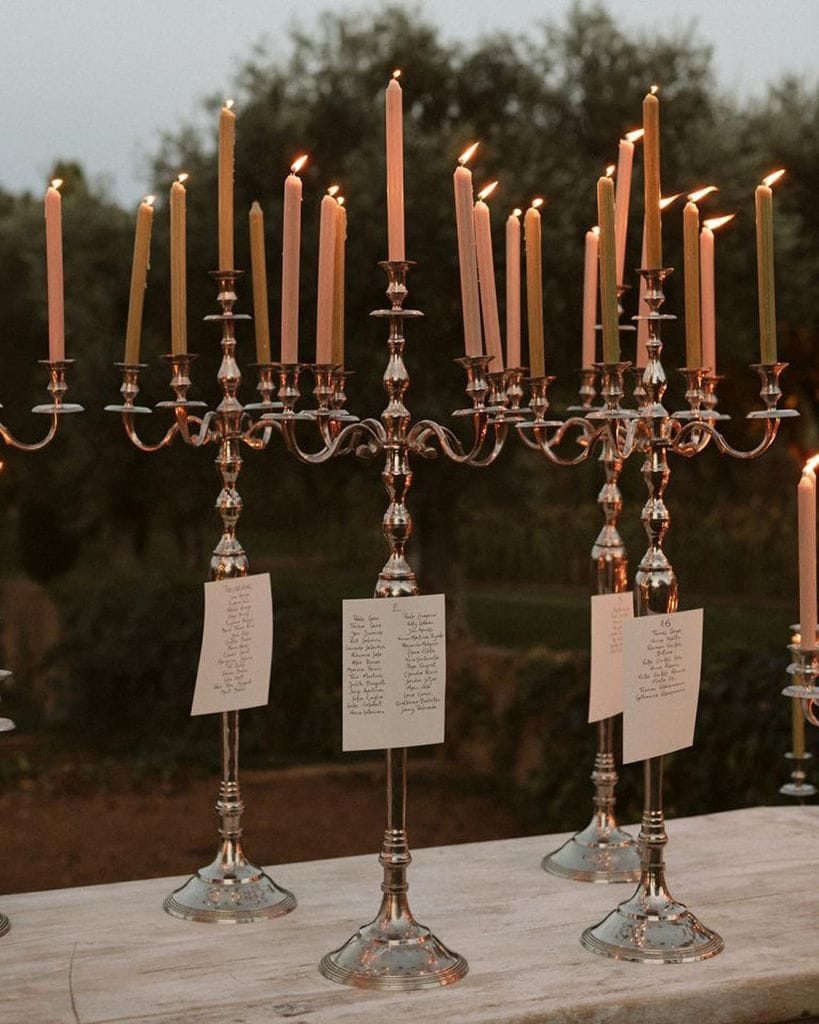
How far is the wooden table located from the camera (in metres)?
2.21

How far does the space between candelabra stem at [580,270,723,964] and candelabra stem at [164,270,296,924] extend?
66 centimetres

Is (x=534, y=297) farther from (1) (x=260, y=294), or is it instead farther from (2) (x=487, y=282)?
(1) (x=260, y=294)

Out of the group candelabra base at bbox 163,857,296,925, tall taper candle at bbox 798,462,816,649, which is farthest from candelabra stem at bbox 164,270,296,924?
tall taper candle at bbox 798,462,816,649

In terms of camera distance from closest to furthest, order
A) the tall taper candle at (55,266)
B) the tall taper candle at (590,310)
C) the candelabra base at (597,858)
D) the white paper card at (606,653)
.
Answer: the tall taper candle at (55,266)
the white paper card at (606,653)
the candelabra base at (597,858)
the tall taper candle at (590,310)

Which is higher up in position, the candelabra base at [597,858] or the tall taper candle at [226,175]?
the tall taper candle at [226,175]

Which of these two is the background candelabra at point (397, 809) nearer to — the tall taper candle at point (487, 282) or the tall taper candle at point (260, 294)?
the tall taper candle at point (487, 282)

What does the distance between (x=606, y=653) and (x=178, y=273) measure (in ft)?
3.70

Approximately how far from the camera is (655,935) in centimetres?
245

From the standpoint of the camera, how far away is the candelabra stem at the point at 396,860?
2.30m

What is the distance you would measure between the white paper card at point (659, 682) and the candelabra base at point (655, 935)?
11.8 inches

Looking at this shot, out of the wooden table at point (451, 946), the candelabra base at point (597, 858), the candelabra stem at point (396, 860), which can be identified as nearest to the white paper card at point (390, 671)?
the candelabra stem at point (396, 860)

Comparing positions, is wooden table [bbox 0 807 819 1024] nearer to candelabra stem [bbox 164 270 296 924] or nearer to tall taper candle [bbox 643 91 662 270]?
candelabra stem [bbox 164 270 296 924]

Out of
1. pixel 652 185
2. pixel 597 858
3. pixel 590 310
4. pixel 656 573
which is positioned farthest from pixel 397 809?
pixel 590 310

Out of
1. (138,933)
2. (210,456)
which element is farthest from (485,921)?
(210,456)
